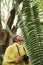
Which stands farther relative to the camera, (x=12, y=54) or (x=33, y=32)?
(x=12, y=54)

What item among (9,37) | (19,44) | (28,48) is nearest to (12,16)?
(9,37)

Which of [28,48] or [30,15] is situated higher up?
[30,15]

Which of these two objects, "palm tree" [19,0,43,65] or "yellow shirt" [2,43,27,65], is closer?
"palm tree" [19,0,43,65]

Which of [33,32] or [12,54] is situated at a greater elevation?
[33,32]

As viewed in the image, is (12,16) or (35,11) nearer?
(35,11)

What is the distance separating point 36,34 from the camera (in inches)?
127

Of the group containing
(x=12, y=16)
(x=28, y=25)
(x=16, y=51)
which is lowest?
(x=16, y=51)

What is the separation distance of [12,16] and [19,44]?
5.27 meters

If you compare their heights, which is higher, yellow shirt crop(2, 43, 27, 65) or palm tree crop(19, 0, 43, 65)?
palm tree crop(19, 0, 43, 65)

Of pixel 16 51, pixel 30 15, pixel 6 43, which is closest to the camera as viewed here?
pixel 30 15

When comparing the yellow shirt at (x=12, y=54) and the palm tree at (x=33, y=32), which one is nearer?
the palm tree at (x=33, y=32)

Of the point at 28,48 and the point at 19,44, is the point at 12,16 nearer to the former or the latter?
the point at 19,44

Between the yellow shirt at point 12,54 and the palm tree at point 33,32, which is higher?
the palm tree at point 33,32

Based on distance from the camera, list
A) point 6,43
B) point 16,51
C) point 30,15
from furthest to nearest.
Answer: point 6,43
point 16,51
point 30,15
